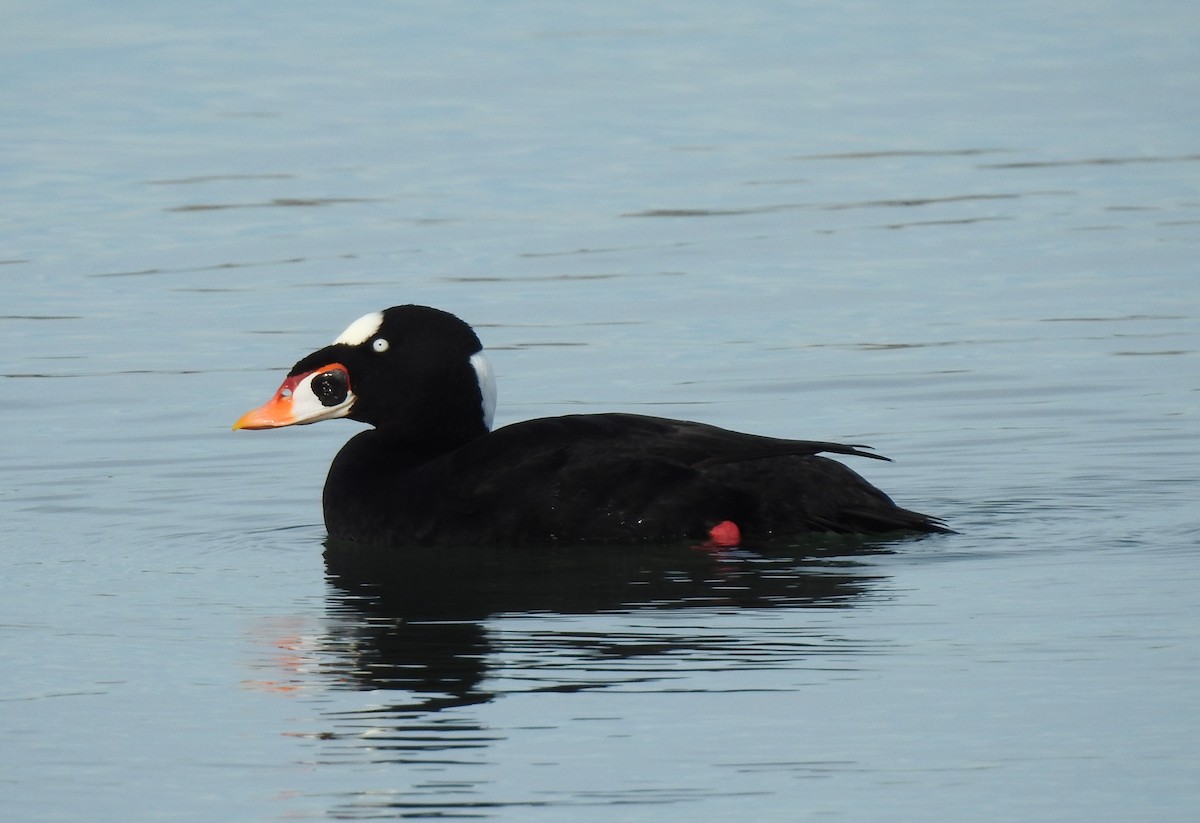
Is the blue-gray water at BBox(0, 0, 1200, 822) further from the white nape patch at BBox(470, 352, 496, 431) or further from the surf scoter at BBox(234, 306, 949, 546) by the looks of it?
the white nape patch at BBox(470, 352, 496, 431)

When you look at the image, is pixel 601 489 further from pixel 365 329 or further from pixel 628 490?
pixel 365 329

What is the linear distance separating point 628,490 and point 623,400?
3120mm

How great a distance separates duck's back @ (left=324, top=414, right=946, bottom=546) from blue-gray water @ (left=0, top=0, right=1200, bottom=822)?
141mm

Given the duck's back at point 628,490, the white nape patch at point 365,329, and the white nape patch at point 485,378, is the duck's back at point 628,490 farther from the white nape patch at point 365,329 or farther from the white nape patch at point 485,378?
the white nape patch at point 365,329

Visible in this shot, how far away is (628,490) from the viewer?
9148 millimetres

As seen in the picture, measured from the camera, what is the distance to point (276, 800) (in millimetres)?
5973

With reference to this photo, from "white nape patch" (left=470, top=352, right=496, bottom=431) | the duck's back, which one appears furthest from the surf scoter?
"white nape patch" (left=470, top=352, right=496, bottom=431)

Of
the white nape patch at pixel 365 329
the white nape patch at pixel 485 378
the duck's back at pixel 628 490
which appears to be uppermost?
the white nape patch at pixel 365 329

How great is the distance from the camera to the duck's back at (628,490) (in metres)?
9.09

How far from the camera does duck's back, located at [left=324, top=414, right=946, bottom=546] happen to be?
909 centimetres

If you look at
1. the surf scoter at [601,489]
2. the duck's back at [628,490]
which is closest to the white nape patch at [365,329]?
the surf scoter at [601,489]

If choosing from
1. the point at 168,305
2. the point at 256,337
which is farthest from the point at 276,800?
the point at 168,305

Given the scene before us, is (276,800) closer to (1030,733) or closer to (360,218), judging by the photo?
(1030,733)

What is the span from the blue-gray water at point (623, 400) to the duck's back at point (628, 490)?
141 mm
